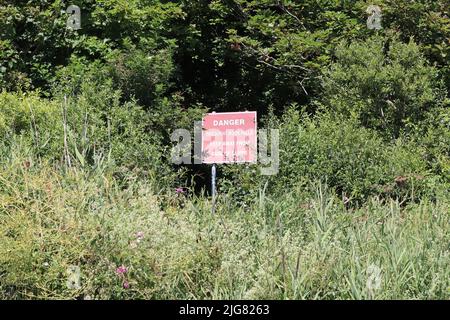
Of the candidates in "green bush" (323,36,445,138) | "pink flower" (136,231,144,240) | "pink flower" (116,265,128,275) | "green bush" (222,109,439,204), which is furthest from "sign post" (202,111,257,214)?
"pink flower" (116,265,128,275)

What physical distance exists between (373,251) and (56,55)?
6.02 meters

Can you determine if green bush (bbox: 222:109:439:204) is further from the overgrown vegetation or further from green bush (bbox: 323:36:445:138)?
green bush (bbox: 323:36:445:138)

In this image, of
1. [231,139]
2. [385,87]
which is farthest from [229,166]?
[385,87]

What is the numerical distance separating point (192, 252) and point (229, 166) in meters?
2.56

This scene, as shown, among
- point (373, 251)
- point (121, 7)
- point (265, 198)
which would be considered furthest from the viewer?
point (121, 7)

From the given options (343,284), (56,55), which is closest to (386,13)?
(56,55)

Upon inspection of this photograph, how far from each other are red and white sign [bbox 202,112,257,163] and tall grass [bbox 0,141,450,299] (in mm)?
1407

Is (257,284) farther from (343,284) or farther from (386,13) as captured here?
(386,13)

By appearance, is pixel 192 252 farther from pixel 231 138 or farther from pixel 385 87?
pixel 385 87

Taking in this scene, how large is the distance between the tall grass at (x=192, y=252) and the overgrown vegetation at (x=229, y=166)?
0.01 m

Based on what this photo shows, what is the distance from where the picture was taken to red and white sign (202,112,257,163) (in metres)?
6.90

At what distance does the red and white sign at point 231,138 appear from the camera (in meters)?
6.90

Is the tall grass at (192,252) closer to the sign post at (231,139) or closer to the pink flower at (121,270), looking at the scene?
the pink flower at (121,270)

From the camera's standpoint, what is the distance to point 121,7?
8977mm
